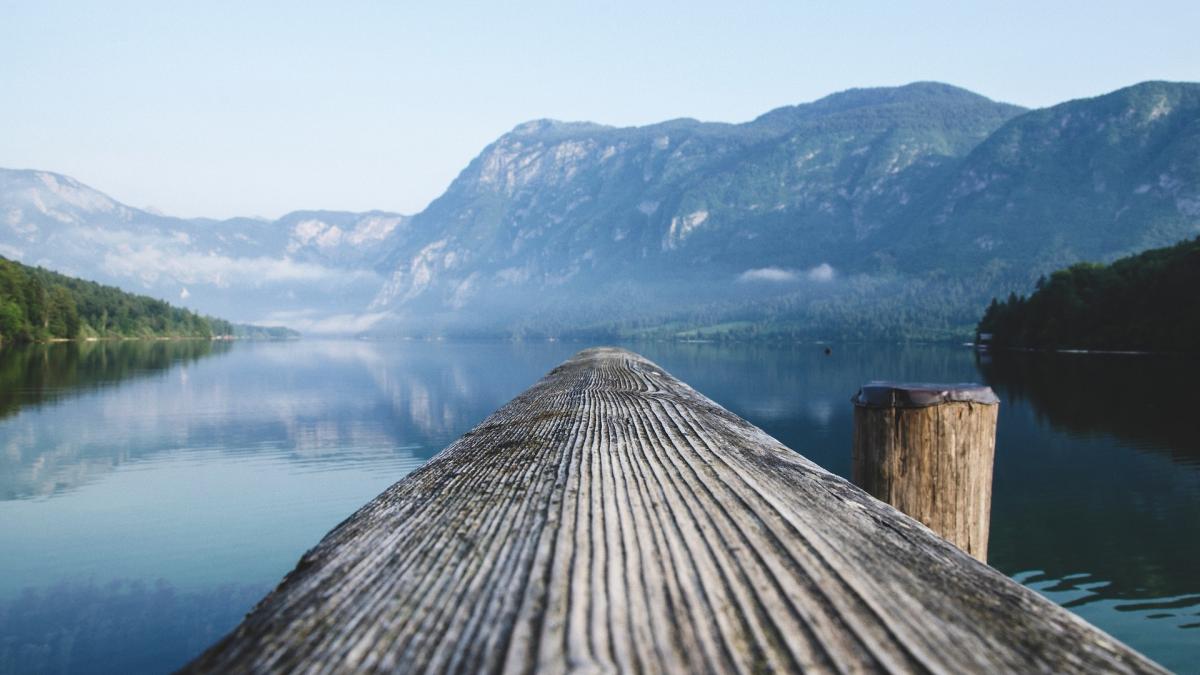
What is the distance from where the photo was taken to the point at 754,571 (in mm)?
2400

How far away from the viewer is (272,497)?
16250mm

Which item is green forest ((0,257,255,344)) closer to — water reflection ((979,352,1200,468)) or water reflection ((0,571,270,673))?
water reflection ((0,571,270,673))

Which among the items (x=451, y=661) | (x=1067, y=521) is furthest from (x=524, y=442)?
(x=1067, y=521)

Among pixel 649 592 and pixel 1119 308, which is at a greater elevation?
pixel 1119 308

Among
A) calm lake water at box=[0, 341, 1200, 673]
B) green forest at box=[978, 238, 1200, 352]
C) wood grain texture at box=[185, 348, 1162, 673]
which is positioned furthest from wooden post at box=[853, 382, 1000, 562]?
green forest at box=[978, 238, 1200, 352]

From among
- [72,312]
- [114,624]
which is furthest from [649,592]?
[72,312]

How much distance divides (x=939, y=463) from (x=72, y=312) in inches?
5040

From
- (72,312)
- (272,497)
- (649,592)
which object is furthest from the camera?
(72,312)

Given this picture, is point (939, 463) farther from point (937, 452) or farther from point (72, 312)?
point (72, 312)

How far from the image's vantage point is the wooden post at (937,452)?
448 centimetres

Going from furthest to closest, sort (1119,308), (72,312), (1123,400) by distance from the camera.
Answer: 1. (72,312)
2. (1119,308)
3. (1123,400)

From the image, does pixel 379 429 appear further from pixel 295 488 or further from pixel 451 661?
pixel 451 661

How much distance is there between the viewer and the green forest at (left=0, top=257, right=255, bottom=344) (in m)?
92.8

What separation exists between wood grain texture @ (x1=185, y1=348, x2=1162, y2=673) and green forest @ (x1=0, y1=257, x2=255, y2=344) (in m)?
108
